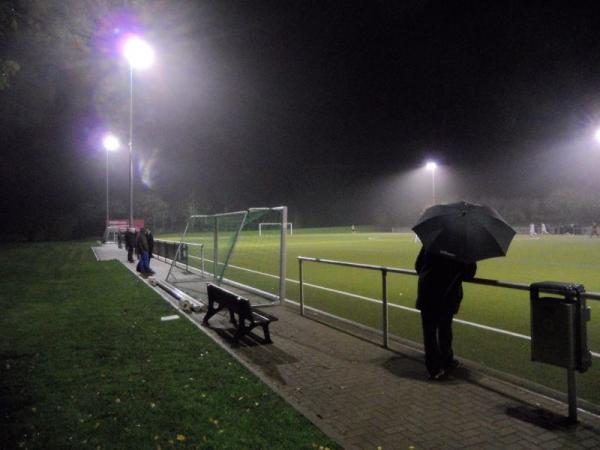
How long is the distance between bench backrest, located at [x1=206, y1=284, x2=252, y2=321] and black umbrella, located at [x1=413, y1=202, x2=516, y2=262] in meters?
2.87

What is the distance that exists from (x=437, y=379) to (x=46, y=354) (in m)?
4.91

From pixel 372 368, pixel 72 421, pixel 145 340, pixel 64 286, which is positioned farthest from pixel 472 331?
pixel 64 286

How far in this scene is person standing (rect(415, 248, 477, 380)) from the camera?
4.99 m

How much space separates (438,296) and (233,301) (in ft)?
10.8

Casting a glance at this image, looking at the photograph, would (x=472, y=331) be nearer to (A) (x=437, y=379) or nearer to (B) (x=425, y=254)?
(A) (x=437, y=379)

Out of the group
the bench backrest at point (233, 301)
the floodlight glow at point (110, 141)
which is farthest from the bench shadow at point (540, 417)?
the floodlight glow at point (110, 141)

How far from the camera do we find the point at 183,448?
3826 mm

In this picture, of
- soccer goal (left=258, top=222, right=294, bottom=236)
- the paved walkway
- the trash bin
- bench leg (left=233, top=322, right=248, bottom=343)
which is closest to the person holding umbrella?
the paved walkway

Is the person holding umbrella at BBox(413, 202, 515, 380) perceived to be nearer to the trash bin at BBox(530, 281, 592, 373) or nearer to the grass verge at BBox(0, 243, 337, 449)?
the trash bin at BBox(530, 281, 592, 373)

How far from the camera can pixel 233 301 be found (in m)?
7.31

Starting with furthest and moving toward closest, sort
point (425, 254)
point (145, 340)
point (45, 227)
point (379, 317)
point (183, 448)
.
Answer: point (45, 227), point (379, 317), point (145, 340), point (425, 254), point (183, 448)

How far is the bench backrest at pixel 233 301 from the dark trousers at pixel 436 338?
8.24 feet

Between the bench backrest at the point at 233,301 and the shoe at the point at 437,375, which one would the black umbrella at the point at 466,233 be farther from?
the bench backrest at the point at 233,301

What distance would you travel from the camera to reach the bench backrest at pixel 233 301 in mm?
6823
